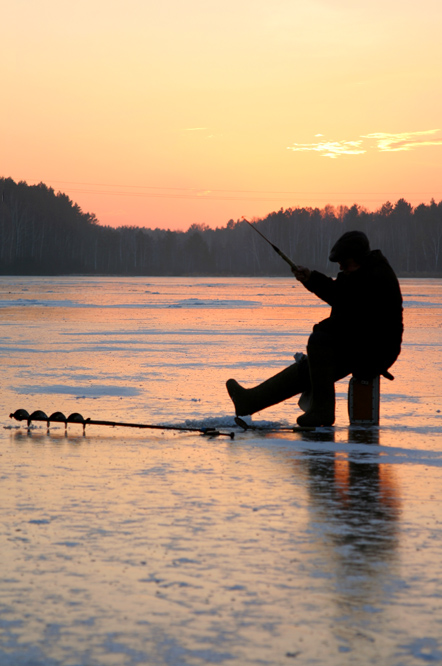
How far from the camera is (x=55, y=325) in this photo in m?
20.1

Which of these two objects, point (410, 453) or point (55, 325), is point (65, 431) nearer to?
point (410, 453)

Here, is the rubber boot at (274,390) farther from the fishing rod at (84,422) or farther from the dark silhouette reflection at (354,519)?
the dark silhouette reflection at (354,519)

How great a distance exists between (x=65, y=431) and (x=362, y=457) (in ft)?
7.81

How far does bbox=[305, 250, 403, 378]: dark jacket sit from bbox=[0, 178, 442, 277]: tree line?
121 metres

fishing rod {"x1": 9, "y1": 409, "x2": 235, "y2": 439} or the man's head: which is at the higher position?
the man's head

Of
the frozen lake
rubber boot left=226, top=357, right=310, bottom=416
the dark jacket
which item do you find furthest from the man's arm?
the frozen lake

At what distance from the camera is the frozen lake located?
2.73m

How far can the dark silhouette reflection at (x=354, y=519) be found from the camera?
324 cm

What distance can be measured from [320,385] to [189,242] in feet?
559

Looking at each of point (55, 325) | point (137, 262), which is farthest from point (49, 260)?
point (55, 325)

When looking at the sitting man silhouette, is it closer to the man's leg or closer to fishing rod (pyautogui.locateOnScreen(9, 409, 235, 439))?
the man's leg

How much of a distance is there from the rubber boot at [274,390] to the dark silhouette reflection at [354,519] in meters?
1.01

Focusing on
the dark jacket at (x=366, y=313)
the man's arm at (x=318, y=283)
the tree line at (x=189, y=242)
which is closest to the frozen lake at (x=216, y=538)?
the dark jacket at (x=366, y=313)

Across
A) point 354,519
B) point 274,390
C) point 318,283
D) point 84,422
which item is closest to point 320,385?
point 274,390
